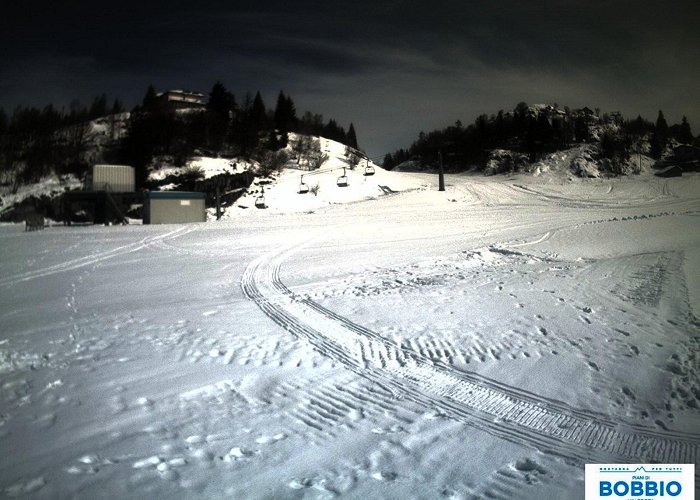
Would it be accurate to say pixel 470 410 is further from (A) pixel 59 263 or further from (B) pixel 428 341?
(A) pixel 59 263

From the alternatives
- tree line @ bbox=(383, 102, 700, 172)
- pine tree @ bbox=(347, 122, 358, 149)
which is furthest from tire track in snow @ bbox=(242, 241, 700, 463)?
pine tree @ bbox=(347, 122, 358, 149)

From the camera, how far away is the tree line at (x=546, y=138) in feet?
278

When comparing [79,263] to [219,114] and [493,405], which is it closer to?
[493,405]

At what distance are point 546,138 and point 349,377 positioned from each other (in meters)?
103

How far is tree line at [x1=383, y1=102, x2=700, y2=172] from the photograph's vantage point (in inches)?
3342

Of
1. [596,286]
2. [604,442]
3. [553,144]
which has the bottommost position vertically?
[604,442]

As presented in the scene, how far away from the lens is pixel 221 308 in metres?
8.72

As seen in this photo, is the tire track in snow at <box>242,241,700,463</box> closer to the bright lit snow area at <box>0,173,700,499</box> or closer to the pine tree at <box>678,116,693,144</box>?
the bright lit snow area at <box>0,173,700,499</box>

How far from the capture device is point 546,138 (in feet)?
303

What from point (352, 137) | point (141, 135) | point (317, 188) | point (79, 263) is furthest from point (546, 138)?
point (79, 263)

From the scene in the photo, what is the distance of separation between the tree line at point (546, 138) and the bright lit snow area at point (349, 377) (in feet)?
229

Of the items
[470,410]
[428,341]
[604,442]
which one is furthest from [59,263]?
[604,442]

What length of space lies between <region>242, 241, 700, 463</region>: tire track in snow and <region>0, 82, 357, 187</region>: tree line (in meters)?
53.6

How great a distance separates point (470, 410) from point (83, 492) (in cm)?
390
